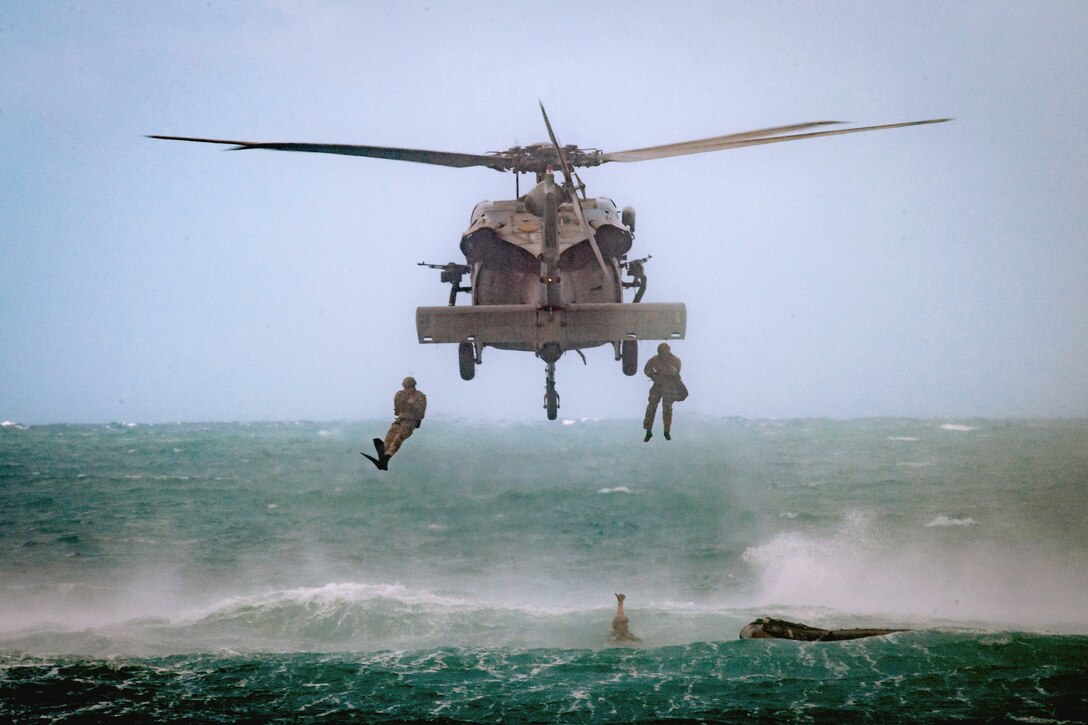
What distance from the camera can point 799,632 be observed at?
66875 millimetres

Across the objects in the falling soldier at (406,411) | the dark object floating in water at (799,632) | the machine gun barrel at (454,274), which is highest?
the machine gun barrel at (454,274)

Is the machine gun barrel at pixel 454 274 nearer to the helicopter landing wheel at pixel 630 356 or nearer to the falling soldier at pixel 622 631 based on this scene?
the helicopter landing wheel at pixel 630 356

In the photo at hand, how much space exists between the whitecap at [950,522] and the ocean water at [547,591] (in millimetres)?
639

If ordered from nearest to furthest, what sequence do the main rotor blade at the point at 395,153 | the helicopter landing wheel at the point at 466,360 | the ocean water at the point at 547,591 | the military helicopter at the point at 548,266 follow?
the main rotor blade at the point at 395,153 → the military helicopter at the point at 548,266 → the helicopter landing wheel at the point at 466,360 → the ocean water at the point at 547,591

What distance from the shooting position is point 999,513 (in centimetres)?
9756

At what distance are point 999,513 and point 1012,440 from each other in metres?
71.2

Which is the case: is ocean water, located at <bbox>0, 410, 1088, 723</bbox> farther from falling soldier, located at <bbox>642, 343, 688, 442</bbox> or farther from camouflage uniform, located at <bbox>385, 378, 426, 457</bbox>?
camouflage uniform, located at <bbox>385, 378, 426, 457</bbox>

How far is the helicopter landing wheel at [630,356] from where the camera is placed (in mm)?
16172

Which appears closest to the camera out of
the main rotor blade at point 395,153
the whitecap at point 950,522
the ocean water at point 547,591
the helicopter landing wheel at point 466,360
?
the main rotor blade at point 395,153

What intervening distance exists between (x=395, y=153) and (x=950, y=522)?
95.0 metres

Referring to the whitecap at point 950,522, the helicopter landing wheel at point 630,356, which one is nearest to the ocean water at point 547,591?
the whitecap at point 950,522

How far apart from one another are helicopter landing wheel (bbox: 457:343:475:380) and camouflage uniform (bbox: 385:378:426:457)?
4.19 feet

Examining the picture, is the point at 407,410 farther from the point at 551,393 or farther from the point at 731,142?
the point at 731,142

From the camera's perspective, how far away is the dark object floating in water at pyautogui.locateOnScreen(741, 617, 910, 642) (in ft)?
211
